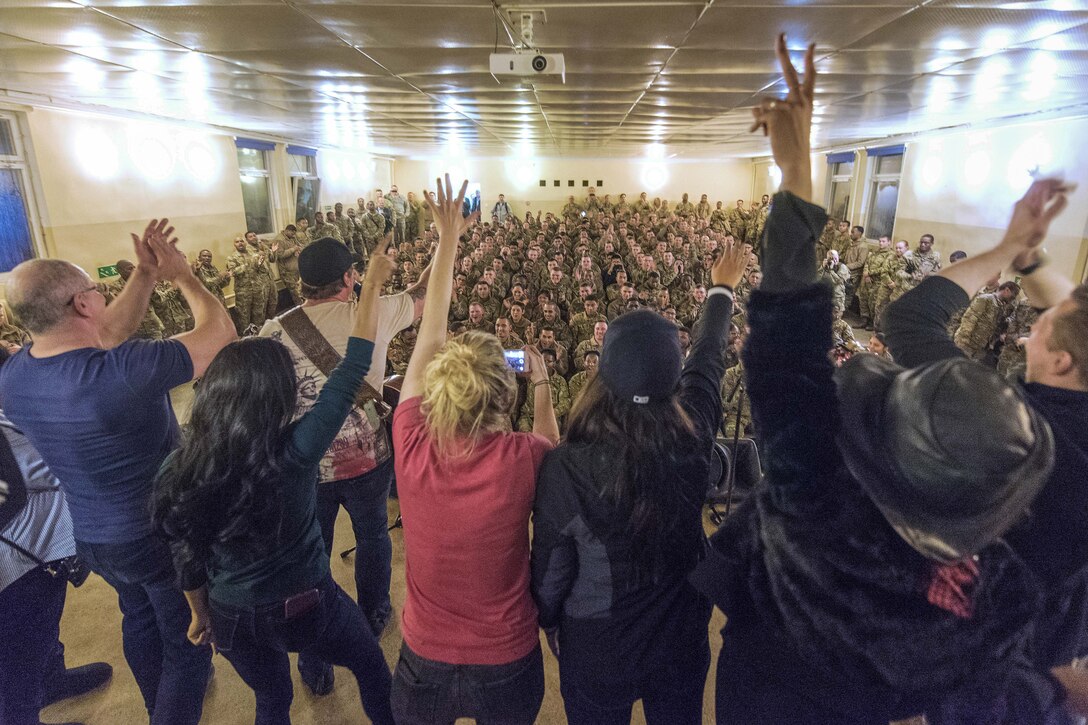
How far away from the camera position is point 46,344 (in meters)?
1.41

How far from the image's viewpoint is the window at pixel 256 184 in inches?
394

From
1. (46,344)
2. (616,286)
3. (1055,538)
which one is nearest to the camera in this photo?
(1055,538)

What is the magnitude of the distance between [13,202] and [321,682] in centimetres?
666

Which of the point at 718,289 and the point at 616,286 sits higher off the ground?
the point at 718,289

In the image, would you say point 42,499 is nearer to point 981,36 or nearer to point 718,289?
point 718,289

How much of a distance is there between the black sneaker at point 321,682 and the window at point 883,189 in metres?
11.6

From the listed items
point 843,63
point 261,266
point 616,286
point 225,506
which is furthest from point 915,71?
point 261,266

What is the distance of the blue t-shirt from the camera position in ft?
4.50

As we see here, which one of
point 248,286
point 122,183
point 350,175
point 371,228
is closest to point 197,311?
point 248,286

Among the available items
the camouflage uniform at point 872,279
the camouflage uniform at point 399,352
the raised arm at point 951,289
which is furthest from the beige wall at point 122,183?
the camouflage uniform at point 872,279

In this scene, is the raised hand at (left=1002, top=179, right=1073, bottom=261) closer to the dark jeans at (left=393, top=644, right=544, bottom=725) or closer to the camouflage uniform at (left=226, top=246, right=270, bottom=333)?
the dark jeans at (left=393, top=644, right=544, bottom=725)

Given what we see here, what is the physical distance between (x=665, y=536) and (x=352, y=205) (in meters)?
15.3

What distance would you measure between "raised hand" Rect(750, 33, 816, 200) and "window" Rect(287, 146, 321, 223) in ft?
40.3

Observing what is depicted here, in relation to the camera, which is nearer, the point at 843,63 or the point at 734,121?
the point at 843,63
